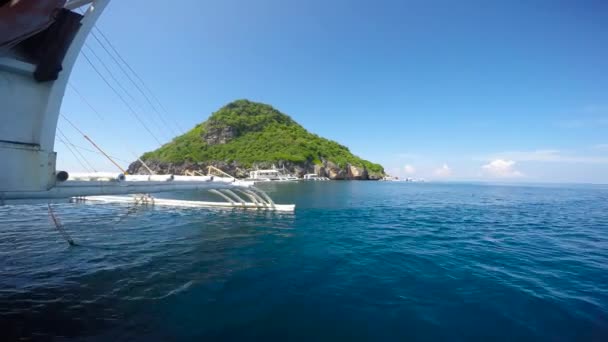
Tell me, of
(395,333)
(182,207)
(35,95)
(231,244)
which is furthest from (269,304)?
(182,207)

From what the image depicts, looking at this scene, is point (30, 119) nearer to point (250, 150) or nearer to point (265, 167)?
point (265, 167)

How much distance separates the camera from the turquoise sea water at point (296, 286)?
5148 millimetres

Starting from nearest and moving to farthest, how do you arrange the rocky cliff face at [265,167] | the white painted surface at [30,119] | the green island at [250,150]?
the white painted surface at [30,119] < the rocky cliff face at [265,167] < the green island at [250,150]

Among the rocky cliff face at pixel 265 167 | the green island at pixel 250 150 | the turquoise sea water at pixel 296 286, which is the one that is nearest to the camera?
the turquoise sea water at pixel 296 286

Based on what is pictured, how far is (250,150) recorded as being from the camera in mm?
118875

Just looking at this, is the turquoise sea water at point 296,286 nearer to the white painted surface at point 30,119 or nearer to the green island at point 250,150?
the white painted surface at point 30,119

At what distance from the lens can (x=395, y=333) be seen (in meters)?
5.09

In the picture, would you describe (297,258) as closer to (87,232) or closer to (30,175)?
(30,175)

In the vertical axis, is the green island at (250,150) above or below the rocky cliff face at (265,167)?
above

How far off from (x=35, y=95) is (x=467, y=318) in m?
12.8

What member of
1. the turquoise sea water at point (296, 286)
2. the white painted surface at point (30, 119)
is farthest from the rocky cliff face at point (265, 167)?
the white painted surface at point (30, 119)

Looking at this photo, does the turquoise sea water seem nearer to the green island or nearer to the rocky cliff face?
the rocky cliff face

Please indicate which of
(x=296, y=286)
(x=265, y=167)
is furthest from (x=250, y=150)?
(x=296, y=286)

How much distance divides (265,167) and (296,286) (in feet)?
341
